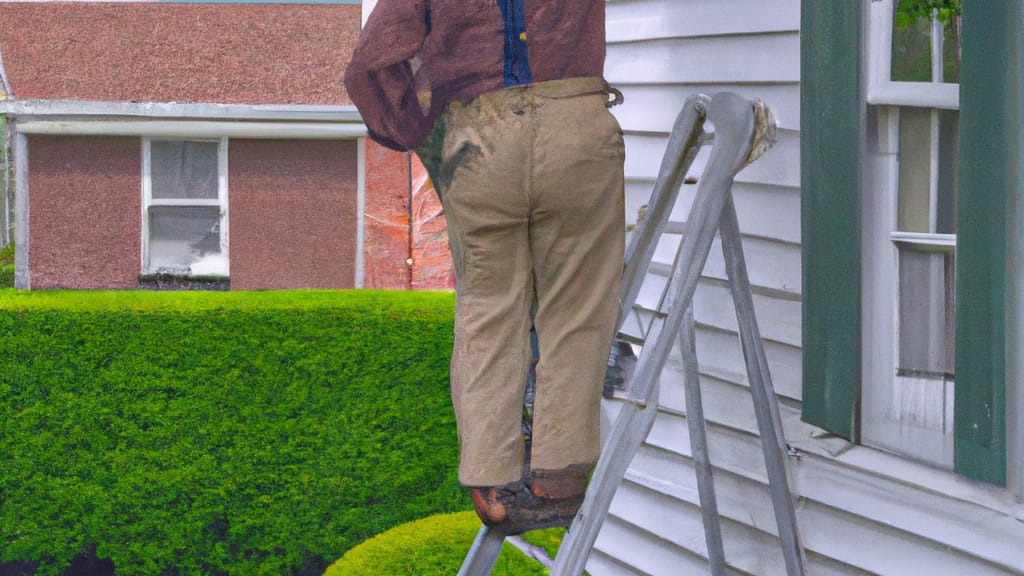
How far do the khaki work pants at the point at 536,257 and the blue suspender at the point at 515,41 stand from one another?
0.09 ft

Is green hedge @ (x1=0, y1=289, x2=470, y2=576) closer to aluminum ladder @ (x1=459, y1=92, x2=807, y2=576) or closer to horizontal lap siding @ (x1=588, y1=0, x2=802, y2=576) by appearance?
horizontal lap siding @ (x1=588, y1=0, x2=802, y2=576)

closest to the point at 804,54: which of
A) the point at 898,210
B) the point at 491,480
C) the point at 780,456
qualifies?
the point at 898,210

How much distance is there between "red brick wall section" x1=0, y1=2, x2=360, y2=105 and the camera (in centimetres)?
1130

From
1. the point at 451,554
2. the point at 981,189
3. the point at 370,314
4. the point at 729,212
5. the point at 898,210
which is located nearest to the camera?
the point at 981,189

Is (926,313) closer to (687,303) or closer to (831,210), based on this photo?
(831,210)

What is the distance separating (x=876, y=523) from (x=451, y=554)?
7.68 ft

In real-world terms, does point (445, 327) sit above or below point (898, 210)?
below

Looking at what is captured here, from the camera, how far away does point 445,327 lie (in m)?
7.73

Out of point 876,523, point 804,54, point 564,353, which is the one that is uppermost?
point 804,54

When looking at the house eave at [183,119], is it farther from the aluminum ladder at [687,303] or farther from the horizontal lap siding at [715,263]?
the aluminum ladder at [687,303]

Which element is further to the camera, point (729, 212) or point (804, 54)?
point (804, 54)

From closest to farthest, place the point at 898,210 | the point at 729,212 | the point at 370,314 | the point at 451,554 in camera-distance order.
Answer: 1. the point at 729,212
2. the point at 898,210
3. the point at 451,554
4. the point at 370,314

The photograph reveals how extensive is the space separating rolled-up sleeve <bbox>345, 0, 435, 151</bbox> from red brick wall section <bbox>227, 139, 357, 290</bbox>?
30.3 ft

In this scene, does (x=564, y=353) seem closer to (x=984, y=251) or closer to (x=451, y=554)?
(x=984, y=251)
